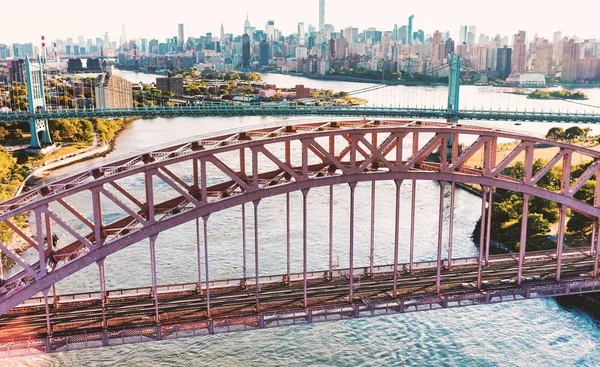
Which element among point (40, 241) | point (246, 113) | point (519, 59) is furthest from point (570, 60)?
point (40, 241)

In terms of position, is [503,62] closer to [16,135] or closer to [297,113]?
[297,113]

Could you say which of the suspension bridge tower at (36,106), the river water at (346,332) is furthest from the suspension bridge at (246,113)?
the river water at (346,332)

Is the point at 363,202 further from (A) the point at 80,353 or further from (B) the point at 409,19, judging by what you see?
(B) the point at 409,19

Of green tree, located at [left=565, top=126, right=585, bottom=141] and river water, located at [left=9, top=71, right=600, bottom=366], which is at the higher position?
green tree, located at [left=565, top=126, right=585, bottom=141]

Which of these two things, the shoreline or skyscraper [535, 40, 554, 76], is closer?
the shoreline

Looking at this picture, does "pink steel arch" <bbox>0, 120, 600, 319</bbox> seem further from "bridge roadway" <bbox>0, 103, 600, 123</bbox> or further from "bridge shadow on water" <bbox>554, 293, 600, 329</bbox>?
"bridge roadway" <bbox>0, 103, 600, 123</bbox>

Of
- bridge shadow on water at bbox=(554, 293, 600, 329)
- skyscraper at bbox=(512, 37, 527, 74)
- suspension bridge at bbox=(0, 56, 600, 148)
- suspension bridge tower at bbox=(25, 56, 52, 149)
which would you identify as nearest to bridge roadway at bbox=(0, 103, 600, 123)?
suspension bridge at bbox=(0, 56, 600, 148)
